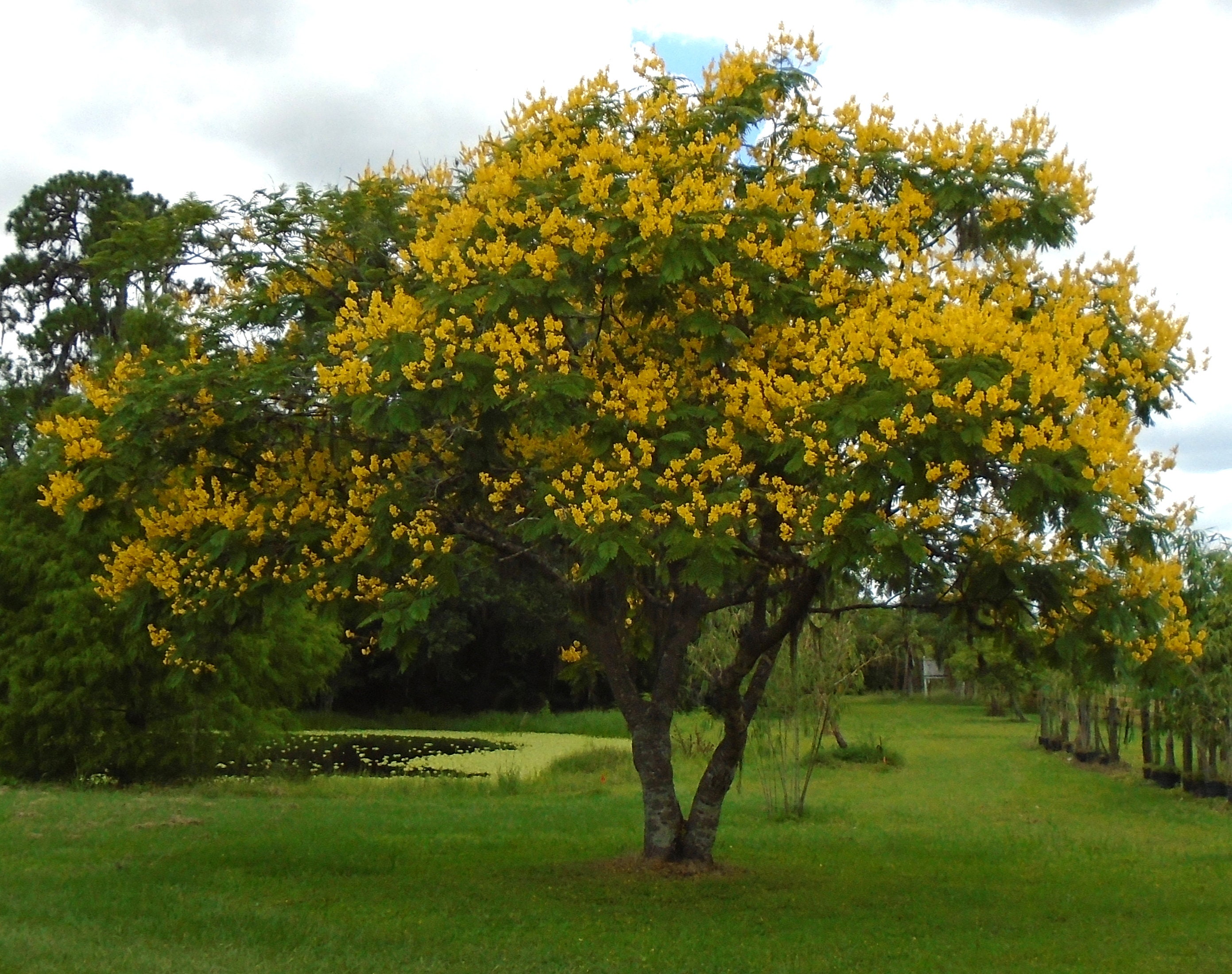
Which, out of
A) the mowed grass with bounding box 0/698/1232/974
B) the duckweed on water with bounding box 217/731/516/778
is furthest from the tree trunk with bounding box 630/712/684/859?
the duckweed on water with bounding box 217/731/516/778

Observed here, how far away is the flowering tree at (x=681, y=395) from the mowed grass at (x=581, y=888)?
1993 mm

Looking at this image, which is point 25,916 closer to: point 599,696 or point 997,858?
point 997,858

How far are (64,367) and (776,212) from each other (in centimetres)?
2611

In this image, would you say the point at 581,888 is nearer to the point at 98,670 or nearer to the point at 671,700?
the point at 671,700

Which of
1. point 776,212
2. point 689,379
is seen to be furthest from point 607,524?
point 776,212

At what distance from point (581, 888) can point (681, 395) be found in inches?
167

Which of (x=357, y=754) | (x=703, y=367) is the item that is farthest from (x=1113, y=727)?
(x=703, y=367)

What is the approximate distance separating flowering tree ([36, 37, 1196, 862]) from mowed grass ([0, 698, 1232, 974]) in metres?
1.99

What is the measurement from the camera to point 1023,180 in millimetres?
9141

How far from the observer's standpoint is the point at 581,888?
10633 millimetres

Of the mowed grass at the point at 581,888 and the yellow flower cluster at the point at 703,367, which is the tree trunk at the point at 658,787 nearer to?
the mowed grass at the point at 581,888

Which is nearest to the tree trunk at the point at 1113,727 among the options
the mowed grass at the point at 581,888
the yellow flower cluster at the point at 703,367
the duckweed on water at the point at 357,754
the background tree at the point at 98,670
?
the mowed grass at the point at 581,888

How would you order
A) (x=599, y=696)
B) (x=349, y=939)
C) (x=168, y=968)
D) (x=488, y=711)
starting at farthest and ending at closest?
(x=599, y=696) → (x=488, y=711) → (x=349, y=939) → (x=168, y=968)

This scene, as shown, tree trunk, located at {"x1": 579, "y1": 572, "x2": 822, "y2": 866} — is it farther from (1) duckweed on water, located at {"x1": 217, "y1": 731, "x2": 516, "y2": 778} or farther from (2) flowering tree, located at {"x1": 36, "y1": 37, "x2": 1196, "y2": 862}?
(1) duckweed on water, located at {"x1": 217, "y1": 731, "x2": 516, "y2": 778}
